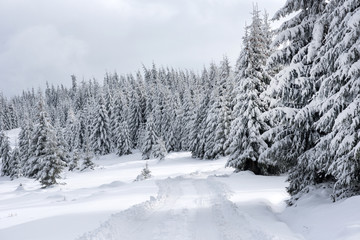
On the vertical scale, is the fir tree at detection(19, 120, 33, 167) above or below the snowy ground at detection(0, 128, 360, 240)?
above

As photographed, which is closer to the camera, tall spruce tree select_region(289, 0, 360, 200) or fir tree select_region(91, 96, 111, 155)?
tall spruce tree select_region(289, 0, 360, 200)

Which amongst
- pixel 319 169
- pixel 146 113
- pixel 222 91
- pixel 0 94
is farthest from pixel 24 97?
pixel 319 169

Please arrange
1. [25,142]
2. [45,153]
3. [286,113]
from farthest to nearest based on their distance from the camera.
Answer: [25,142]
[45,153]
[286,113]

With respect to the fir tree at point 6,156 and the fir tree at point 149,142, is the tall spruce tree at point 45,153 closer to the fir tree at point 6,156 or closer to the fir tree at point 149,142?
the fir tree at point 149,142

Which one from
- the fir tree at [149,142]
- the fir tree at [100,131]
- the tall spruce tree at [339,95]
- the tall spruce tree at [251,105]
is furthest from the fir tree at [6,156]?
the tall spruce tree at [339,95]

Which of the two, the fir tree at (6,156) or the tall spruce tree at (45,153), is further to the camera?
the fir tree at (6,156)

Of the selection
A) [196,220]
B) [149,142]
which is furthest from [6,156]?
[196,220]

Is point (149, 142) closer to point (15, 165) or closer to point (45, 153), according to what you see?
point (45, 153)

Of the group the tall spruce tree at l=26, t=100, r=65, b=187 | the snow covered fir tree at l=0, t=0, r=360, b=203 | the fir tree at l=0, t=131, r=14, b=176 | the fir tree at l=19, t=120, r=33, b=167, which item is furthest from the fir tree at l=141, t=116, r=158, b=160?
the fir tree at l=0, t=131, r=14, b=176

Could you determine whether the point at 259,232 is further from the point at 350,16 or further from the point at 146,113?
the point at 146,113

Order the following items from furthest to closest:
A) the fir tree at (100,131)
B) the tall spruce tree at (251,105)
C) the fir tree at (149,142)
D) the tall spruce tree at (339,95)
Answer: the fir tree at (100,131), the fir tree at (149,142), the tall spruce tree at (251,105), the tall spruce tree at (339,95)

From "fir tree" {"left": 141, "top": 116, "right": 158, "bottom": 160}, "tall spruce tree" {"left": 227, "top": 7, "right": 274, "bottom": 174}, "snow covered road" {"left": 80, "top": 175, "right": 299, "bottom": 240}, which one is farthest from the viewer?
"fir tree" {"left": 141, "top": 116, "right": 158, "bottom": 160}

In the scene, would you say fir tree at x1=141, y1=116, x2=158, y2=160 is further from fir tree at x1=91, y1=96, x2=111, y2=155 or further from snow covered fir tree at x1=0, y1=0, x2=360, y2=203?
fir tree at x1=91, y1=96, x2=111, y2=155

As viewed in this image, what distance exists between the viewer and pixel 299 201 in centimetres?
1121
